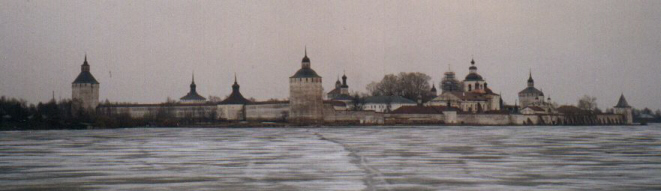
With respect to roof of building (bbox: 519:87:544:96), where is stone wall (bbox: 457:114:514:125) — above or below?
below

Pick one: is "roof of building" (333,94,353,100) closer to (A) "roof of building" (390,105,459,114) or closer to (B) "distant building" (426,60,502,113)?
(B) "distant building" (426,60,502,113)

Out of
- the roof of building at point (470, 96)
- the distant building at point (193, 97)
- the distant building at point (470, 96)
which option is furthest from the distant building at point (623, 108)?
the distant building at point (193, 97)

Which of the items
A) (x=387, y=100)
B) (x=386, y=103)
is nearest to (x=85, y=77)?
(x=386, y=103)

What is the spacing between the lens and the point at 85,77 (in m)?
77.9

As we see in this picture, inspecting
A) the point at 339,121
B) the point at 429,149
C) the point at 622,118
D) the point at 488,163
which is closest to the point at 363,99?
the point at 339,121

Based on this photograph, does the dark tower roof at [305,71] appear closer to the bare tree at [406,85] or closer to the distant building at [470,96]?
the distant building at [470,96]

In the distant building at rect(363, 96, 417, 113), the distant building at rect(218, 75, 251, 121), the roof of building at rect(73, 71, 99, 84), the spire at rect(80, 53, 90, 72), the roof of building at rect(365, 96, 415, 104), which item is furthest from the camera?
the roof of building at rect(365, 96, 415, 104)

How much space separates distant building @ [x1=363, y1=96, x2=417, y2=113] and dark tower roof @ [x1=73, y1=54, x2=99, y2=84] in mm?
25554

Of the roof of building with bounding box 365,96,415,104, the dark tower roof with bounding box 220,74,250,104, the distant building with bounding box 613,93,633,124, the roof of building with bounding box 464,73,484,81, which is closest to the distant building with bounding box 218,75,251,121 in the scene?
the dark tower roof with bounding box 220,74,250,104

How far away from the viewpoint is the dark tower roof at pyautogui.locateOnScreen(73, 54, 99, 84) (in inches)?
3044

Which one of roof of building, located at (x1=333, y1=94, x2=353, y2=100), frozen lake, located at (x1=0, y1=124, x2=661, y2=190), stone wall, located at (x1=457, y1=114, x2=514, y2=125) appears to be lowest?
frozen lake, located at (x1=0, y1=124, x2=661, y2=190)

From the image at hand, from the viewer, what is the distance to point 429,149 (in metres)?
23.0

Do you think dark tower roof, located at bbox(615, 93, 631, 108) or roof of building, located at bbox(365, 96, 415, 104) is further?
dark tower roof, located at bbox(615, 93, 631, 108)

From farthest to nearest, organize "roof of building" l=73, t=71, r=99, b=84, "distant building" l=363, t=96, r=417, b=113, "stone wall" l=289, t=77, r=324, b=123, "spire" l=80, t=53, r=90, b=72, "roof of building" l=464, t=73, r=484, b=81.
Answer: "roof of building" l=464, t=73, r=484, b=81 → "distant building" l=363, t=96, r=417, b=113 → "spire" l=80, t=53, r=90, b=72 → "roof of building" l=73, t=71, r=99, b=84 → "stone wall" l=289, t=77, r=324, b=123
